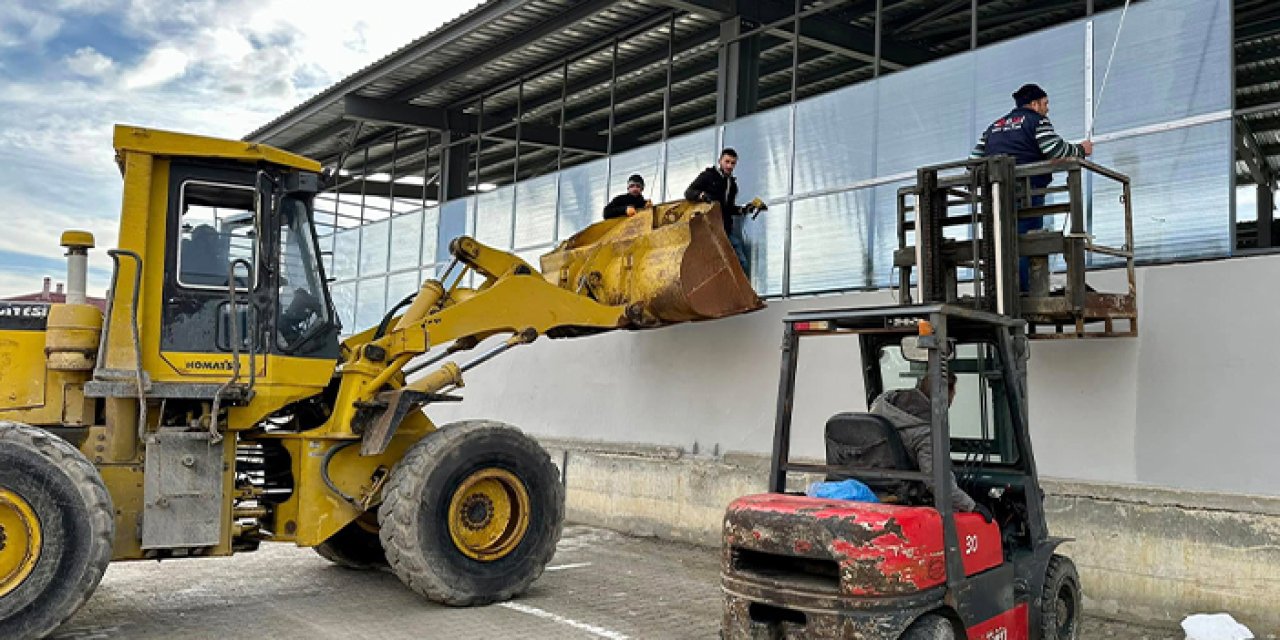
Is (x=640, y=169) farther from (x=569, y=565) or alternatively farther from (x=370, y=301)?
(x=370, y=301)

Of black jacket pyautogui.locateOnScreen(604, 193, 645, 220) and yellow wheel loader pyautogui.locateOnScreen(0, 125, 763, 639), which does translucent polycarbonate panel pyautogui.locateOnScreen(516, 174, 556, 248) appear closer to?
black jacket pyautogui.locateOnScreen(604, 193, 645, 220)

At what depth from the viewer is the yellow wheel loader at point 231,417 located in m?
6.27

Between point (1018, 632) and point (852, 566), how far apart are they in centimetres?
148

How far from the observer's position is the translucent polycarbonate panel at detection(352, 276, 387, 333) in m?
17.2

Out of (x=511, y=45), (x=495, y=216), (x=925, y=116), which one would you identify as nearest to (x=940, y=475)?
(x=925, y=116)

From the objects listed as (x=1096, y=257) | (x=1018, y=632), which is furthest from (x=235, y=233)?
(x=1096, y=257)

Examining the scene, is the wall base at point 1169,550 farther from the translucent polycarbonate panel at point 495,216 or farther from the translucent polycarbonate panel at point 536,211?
the translucent polycarbonate panel at point 495,216

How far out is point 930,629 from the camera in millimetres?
4926

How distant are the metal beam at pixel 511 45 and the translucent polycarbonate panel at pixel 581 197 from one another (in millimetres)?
2036

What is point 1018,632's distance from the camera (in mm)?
5602

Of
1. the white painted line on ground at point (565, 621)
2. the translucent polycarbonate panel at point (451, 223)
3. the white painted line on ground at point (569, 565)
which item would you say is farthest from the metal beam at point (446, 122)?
the white painted line on ground at point (565, 621)

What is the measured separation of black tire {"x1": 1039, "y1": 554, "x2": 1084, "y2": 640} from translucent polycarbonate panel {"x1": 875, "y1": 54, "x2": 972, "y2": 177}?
4327mm

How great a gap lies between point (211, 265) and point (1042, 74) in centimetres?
673

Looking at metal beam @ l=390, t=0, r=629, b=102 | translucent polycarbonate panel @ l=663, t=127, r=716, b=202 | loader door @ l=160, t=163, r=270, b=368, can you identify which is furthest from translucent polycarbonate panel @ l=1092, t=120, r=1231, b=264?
metal beam @ l=390, t=0, r=629, b=102
